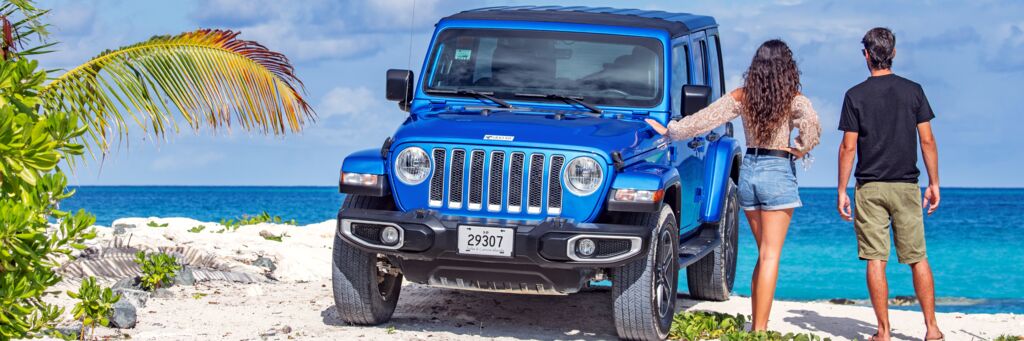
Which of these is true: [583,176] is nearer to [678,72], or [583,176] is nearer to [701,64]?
[678,72]

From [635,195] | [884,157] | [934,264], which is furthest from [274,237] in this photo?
[934,264]

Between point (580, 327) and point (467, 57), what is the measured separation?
6.90 ft

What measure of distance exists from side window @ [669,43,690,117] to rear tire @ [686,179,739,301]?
1365 mm

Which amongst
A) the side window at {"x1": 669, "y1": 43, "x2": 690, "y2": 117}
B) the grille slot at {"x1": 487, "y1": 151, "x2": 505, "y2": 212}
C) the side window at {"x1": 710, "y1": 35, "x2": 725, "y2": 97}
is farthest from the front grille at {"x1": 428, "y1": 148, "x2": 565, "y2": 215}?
the side window at {"x1": 710, "y1": 35, "x2": 725, "y2": 97}

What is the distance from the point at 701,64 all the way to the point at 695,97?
1974mm

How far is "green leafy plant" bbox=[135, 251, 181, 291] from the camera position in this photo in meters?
10.3

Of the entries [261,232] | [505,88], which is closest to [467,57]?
[505,88]

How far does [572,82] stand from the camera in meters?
8.60

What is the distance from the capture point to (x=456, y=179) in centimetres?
753

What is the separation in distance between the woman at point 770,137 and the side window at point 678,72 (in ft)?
2.59

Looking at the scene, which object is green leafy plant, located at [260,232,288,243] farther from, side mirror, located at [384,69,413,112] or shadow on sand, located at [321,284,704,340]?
side mirror, located at [384,69,413,112]

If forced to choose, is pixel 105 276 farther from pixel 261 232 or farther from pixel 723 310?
pixel 723 310

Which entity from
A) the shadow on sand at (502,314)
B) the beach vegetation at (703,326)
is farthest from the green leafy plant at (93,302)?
the beach vegetation at (703,326)

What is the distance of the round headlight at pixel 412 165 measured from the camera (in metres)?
7.57
